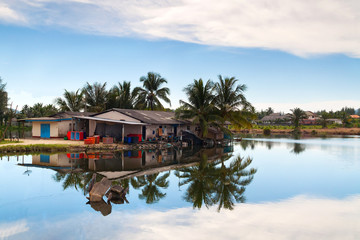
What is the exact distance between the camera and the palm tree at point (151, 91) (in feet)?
157

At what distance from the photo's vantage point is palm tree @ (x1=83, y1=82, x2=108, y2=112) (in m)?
47.0

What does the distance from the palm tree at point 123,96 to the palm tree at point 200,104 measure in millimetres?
15855

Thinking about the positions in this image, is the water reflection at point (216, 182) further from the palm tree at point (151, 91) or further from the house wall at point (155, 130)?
the palm tree at point (151, 91)

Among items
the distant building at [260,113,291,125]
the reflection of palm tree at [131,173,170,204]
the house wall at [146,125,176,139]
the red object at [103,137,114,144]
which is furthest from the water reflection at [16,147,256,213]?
the distant building at [260,113,291,125]

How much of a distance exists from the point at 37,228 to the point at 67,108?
41.4 m

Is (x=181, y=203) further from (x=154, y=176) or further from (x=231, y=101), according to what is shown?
(x=231, y=101)

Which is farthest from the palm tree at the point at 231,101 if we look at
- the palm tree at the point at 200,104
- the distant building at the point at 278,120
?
the distant building at the point at 278,120

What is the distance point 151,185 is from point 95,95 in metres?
36.7

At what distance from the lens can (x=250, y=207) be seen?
34.6 ft

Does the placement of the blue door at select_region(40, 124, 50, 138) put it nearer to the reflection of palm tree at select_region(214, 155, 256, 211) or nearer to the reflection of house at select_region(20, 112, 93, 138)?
the reflection of house at select_region(20, 112, 93, 138)

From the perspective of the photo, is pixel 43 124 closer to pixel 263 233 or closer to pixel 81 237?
pixel 81 237

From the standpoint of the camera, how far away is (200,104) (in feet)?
109

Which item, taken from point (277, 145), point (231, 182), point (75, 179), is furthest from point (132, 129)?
point (277, 145)

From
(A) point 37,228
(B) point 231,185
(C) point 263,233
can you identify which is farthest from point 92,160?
(C) point 263,233
